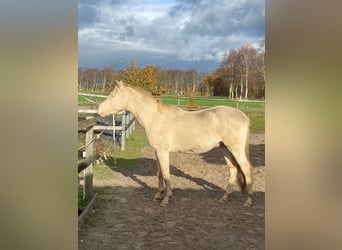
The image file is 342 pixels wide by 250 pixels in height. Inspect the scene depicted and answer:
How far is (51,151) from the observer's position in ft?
1.59

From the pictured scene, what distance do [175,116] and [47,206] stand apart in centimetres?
Answer: 281

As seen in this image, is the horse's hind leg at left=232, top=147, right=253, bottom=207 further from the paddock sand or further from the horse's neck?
the horse's neck

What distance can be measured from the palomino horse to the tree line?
5.41 meters

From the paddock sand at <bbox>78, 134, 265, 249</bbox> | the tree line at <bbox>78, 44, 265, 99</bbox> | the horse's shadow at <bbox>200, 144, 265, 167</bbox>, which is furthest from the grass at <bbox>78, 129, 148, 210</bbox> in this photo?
the tree line at <bbox>78, 44, 265, 99</bbox>

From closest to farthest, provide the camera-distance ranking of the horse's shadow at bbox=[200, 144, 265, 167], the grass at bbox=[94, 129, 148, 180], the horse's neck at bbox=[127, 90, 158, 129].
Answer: the horse's neck at bbox=[127, 90, 158, 129]
the grass at bbox=[94, 129, 148, 180]
the horse's shadow at bbox=[200, 144, 265, 167]

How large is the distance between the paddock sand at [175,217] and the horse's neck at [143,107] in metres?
→ 0.75

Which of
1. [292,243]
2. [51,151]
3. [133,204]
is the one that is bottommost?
[133,204]

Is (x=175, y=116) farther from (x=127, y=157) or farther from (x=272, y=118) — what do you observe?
(x=272, y=118)

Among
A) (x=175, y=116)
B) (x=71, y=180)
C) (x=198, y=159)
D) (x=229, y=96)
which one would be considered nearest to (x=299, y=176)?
(x=71, y=180)

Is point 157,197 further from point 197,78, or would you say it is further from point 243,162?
point 197,78

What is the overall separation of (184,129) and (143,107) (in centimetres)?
45

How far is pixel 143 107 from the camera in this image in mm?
3291

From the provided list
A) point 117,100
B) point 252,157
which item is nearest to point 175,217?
point 117,100

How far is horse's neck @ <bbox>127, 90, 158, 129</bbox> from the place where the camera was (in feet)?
10.7
